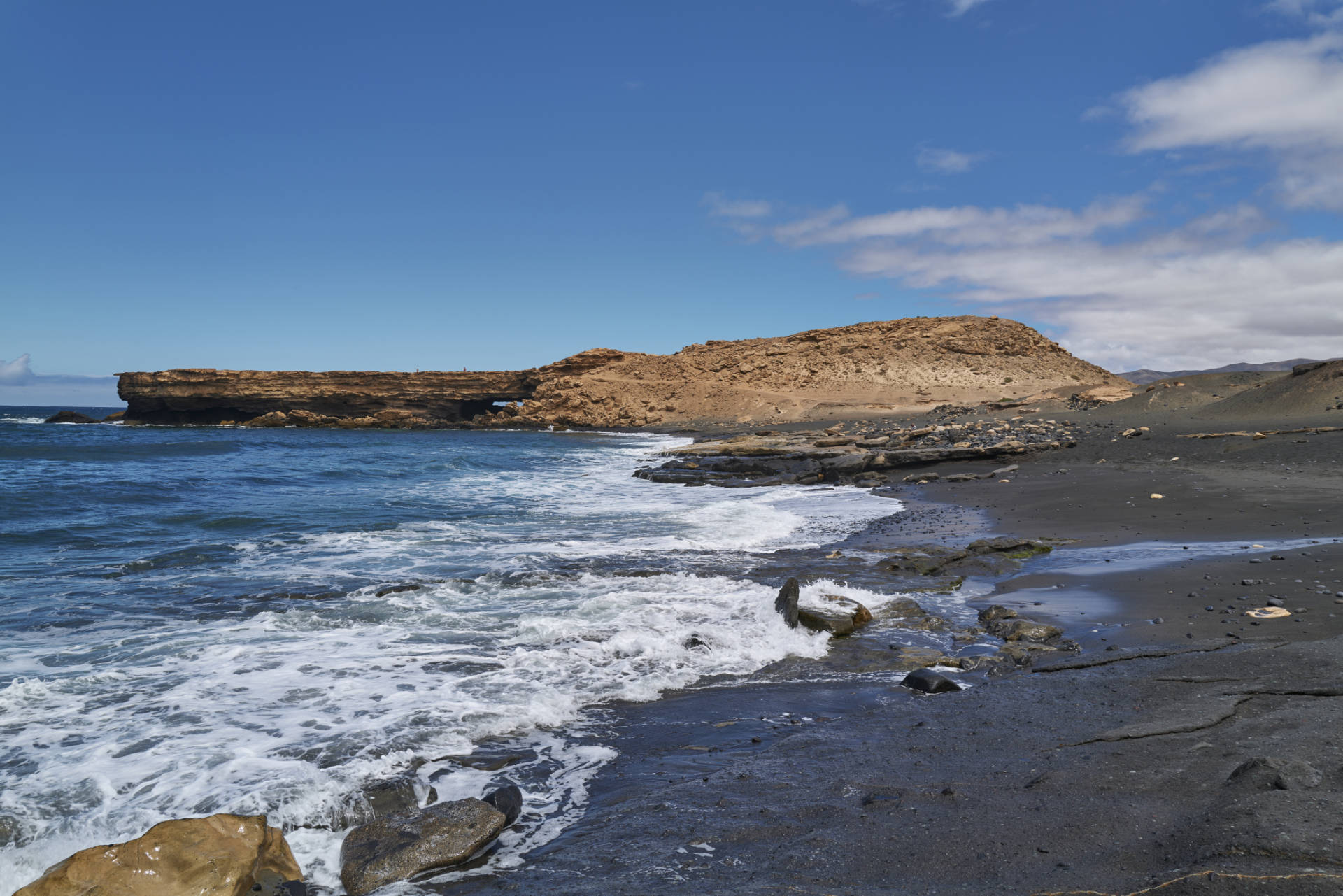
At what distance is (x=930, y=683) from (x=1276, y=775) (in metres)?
2.20

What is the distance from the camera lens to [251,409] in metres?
62.3

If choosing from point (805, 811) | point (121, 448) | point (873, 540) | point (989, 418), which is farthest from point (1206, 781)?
point (121, 448)

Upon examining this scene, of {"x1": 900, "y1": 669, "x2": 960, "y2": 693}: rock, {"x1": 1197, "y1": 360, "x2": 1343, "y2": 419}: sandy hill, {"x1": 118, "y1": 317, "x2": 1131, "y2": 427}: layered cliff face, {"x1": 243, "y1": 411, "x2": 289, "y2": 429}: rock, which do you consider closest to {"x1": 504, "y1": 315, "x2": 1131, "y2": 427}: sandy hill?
{"x1": 118, "y1": 317, "x2": 1131, "y2": 427}: layered cliff face

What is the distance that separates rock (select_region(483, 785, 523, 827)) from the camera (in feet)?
11.7

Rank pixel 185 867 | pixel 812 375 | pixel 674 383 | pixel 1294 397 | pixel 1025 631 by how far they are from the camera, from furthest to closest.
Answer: pixel 674 383
pixel 812 375
pixel 1294 397
pixel 1025 631
pixel 185 867

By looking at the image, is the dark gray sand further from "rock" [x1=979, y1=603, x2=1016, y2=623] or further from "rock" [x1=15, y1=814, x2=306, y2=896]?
"rock" [x1=15, y1=814, x2=306, y2=896]

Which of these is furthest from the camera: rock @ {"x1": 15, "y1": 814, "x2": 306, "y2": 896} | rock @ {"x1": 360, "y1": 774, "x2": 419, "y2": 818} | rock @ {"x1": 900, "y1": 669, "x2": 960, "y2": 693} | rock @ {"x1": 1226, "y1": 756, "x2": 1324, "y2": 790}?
rock @ {"x1": 900, "y1": 669, "x2": 960, "y2": 693}

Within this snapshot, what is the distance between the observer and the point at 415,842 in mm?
3291

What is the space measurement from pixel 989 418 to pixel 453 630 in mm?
25835

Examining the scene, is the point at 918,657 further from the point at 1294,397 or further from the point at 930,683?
the point at 1294,397

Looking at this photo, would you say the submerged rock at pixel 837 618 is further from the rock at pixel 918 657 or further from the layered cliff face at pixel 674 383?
the layered cliff face at pixel 674 383

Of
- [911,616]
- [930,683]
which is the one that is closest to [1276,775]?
[930,683]

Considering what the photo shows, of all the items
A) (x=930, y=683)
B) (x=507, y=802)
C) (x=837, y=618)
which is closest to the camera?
(x=507, y=802)

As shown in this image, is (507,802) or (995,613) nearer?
(507,802)
